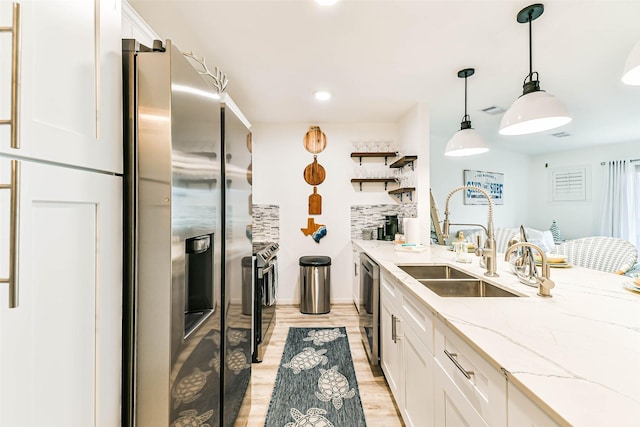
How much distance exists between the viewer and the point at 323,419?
170 centimetres

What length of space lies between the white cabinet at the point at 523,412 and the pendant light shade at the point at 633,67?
1.25m

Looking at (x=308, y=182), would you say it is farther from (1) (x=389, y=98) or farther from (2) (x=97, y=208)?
(2) (x=97, y=208)

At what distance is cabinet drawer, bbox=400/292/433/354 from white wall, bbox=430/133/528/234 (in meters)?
3.55

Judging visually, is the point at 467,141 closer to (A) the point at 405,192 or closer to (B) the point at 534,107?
(B) the point at 534,107

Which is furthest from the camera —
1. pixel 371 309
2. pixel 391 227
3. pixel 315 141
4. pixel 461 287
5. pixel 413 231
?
pixel 315 141

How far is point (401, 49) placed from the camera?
6.71ft

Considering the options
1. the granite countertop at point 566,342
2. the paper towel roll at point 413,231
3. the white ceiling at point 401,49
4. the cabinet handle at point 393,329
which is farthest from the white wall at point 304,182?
the granite countertop at point 566,342

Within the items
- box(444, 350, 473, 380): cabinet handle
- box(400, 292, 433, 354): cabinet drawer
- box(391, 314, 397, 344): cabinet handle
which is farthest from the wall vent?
box(444, 350, 473, 380): cabinet handle

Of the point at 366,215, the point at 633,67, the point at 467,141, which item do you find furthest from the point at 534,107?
the point at 366,215

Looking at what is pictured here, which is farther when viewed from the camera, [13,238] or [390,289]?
[390,289]

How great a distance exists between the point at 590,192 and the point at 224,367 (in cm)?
667

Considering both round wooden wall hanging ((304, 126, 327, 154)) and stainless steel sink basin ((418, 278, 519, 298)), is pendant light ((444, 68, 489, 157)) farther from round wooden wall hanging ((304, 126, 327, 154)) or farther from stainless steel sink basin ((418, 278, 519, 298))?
round wooden wall hanging ((304, 126, 327, 154))

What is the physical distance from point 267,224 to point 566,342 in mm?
3391

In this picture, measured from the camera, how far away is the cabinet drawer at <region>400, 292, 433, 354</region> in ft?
3.92
